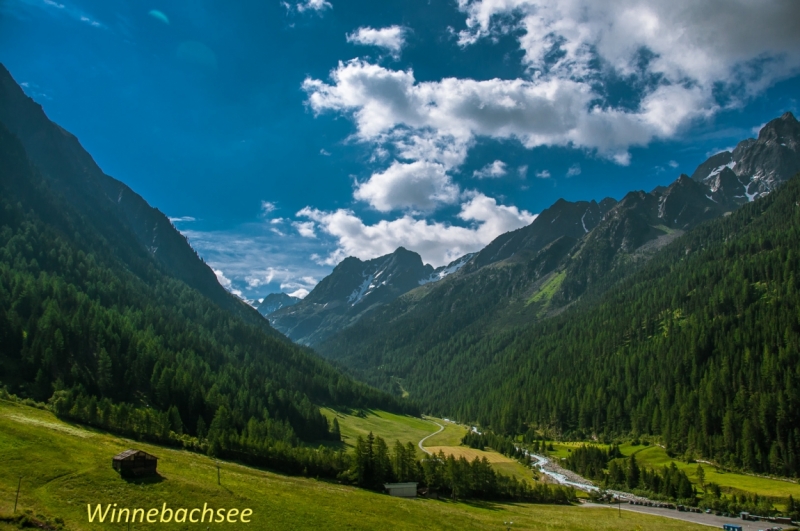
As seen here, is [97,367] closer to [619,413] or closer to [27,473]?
[27,473]

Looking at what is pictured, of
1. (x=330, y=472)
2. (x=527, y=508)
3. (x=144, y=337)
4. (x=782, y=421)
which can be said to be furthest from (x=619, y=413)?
(x=144, y=337)

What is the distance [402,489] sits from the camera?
285ft

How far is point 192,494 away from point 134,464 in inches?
337

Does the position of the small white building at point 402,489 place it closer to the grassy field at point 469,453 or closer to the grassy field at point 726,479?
the grassy field at point 469,453

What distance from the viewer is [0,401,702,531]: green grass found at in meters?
48.0

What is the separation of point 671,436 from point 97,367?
597 feet

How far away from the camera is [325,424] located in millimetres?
174250

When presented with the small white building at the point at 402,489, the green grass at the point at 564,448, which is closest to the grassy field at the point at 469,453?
the green grass at the point at 564,448

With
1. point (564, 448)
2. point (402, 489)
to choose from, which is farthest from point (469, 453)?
point (402, 489)

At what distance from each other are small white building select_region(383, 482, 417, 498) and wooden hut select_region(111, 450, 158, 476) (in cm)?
4384

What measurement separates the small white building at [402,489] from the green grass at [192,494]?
4544 millimetres

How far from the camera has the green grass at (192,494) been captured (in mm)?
48044

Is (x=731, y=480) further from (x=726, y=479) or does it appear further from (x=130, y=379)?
(x=130, y=379)

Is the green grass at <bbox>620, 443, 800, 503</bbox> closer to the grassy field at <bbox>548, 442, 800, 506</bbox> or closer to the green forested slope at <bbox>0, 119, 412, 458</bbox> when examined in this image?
the grassy field at <bbox>548, 442, 800, 506</bbox>
